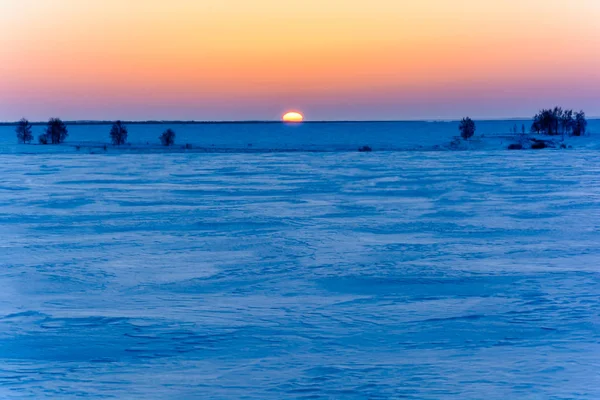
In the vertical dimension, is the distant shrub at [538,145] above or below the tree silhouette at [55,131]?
below

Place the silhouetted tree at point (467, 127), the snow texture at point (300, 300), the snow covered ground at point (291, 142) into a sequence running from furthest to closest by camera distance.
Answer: the silhouetted tree at point (467, 127), the snow covered ground at point (291, 142), the snow texture at point (300, 300)

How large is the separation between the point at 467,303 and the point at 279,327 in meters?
1.98

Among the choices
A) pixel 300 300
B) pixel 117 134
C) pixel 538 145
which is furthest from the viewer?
pixel 117 134

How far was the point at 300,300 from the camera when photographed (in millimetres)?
7125

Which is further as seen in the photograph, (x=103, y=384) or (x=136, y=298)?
(x=136, y=298)

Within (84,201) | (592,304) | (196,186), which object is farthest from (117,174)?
(592,304)

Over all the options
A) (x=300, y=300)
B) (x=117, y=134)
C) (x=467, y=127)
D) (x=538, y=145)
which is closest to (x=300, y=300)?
(x=300, y=300)

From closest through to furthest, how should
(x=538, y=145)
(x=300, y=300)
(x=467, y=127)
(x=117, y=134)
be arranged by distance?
(x=300, y=300)
(x=538, y=145)
(x=117, y=134)
(x=467, y=127)

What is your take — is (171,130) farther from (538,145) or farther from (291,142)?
(538,145)

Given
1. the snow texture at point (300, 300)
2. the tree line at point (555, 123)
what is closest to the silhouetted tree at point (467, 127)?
the tree line at point (555, 123)

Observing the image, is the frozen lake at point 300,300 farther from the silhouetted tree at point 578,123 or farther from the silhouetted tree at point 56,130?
the silhouetted tree at point 578,123

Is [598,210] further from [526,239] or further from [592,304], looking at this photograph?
[592,304]

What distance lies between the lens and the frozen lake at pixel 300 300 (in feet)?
16.5

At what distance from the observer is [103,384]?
4.96m
